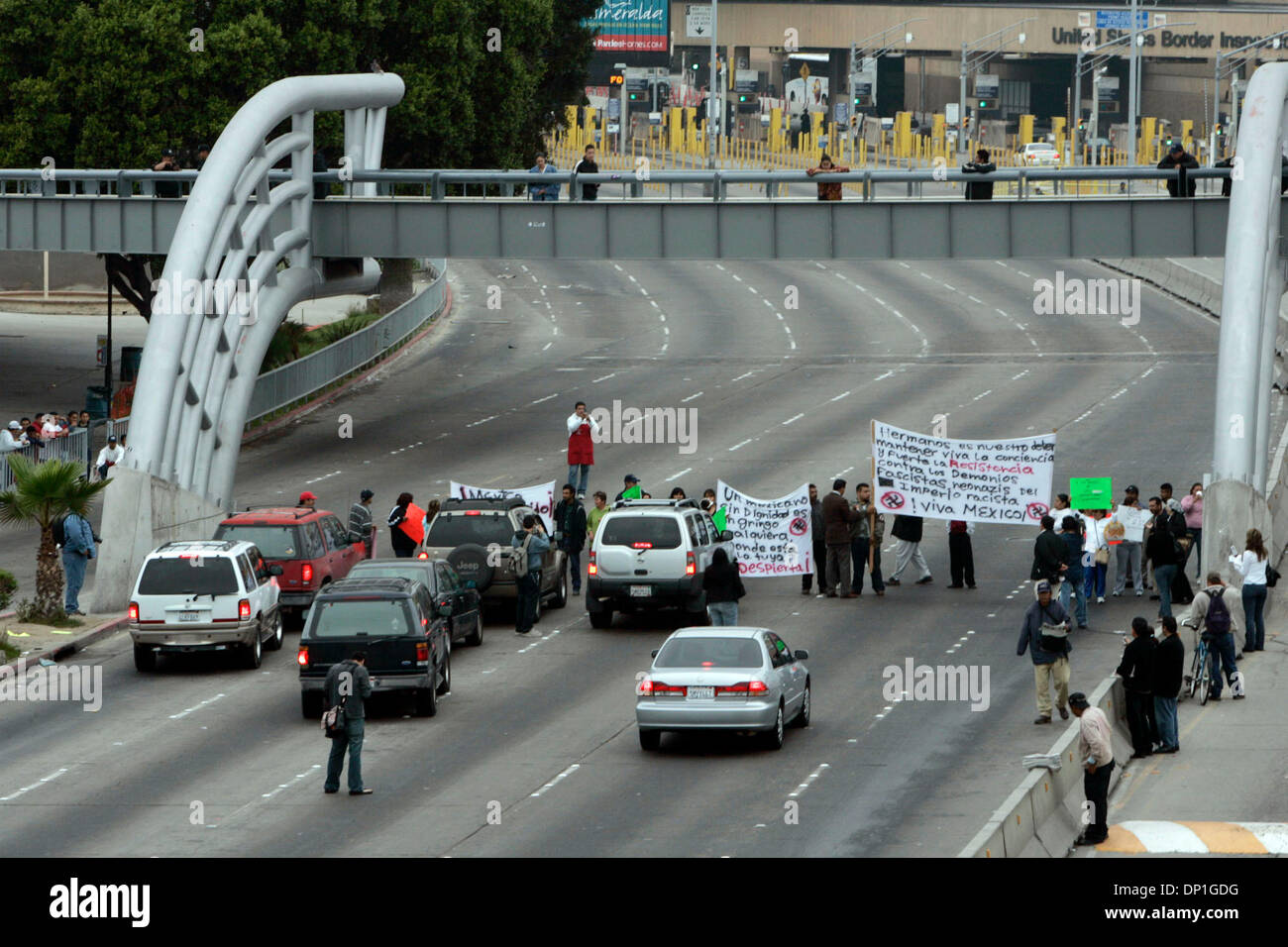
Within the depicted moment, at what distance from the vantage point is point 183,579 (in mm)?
28531

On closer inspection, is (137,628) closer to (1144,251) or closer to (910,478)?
(910,478)

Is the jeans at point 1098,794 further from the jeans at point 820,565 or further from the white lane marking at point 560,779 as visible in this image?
the jeans at point 820,565

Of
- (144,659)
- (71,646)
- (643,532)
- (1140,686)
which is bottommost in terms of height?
(71,646)

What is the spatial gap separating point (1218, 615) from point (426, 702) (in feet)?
31.8

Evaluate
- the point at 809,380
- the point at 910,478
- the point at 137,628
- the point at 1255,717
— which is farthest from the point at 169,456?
the point at 809,380

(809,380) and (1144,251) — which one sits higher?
(1144,251)

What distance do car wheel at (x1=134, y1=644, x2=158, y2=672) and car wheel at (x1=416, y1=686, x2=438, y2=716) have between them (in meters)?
4.77

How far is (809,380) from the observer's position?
58.7 meters

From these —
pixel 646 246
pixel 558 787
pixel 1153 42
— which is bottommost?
pixel 558 787

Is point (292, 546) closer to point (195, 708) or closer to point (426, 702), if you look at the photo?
point (195, 708)

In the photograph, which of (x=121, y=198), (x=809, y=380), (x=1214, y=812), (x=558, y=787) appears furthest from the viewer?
(x=809, y=380)

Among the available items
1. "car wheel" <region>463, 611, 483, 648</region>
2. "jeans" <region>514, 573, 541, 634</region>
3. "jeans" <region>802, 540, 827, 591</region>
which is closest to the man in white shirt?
"car wheel" <region>463, 611, 483, 648</region>

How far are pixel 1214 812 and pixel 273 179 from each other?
31.8 meters

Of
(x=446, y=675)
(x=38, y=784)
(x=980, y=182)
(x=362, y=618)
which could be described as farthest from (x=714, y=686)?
(x=980, y=182)
